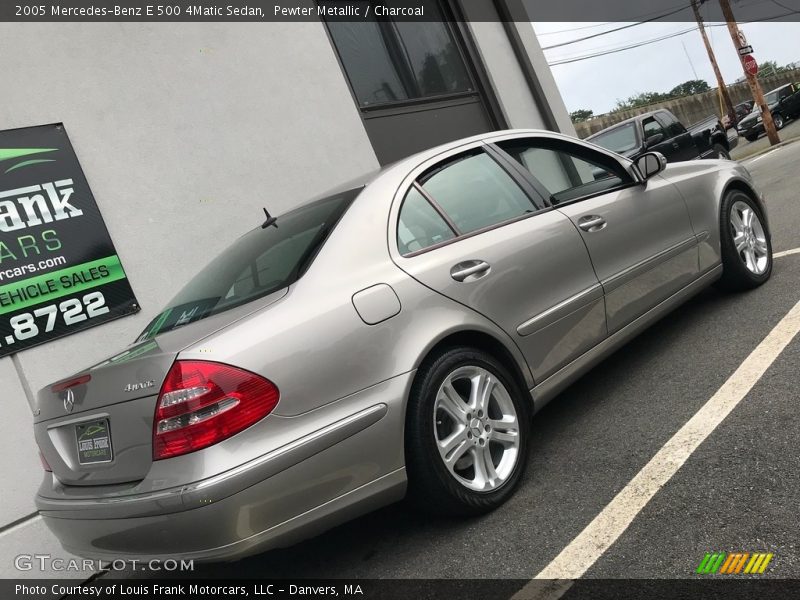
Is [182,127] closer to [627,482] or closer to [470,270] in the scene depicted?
[470,270]

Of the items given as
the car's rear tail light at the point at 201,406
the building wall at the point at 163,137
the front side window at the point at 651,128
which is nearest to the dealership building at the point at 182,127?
the building wall at the point at 163,137

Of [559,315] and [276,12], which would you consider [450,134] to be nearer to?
[276,12]

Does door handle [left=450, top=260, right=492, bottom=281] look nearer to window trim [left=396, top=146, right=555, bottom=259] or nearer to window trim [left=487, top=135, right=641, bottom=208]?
window trim [left=396, top=146, right=555, bottom=259]

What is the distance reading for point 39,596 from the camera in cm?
379

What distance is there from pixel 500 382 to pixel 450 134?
6.35 metres

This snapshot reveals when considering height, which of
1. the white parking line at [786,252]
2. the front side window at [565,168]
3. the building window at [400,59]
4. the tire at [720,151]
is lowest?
the white parking line at [786,252]

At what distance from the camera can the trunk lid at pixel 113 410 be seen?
238cm

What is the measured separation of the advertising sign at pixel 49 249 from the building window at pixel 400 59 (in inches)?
140

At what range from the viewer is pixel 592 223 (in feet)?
12.1

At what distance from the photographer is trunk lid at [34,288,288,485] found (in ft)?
7.80

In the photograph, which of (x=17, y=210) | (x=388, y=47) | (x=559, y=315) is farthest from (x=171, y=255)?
(x=388, y=47)

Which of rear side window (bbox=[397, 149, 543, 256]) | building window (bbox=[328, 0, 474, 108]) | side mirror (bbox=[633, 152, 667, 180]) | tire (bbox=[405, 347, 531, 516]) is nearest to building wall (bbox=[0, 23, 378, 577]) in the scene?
building window (bbox=[328, 0, 474, 108])

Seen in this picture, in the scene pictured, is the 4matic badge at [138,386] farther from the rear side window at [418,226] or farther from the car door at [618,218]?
the car door at [618,218]

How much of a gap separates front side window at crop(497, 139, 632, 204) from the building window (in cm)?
419
